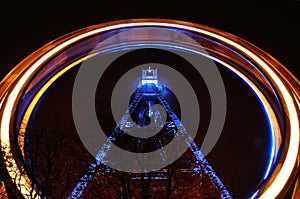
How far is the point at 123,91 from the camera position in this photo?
44.5 feet

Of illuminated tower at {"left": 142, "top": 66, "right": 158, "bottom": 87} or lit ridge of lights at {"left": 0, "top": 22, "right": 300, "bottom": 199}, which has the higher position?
illuminated tower at {"left": 142, "top": 66, "right": 158, "bottom": 87}

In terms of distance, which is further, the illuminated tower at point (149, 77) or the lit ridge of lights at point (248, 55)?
the illuminated tower at point (149, 77)

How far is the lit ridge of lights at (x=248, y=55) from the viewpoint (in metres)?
9.38

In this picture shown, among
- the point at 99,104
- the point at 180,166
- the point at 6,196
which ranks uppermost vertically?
the point at 99,104

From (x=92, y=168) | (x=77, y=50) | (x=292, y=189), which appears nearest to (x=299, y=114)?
(x=292, y=189)

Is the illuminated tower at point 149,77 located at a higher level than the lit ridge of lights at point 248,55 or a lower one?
higher

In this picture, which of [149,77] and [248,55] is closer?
[248,55]

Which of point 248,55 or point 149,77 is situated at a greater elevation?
point 149,77

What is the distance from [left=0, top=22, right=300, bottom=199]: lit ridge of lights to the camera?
30.8 ft

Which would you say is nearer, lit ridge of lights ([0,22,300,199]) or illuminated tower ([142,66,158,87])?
lit ridge of lights ([0,22,300,199])

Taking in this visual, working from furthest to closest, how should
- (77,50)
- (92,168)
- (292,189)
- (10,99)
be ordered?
(77,50)
(10,99)
(92,168)
(292,189)

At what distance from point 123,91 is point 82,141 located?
3294 mm

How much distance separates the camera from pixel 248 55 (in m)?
12.6

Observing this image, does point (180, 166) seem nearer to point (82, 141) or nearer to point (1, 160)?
point (82, 141)
